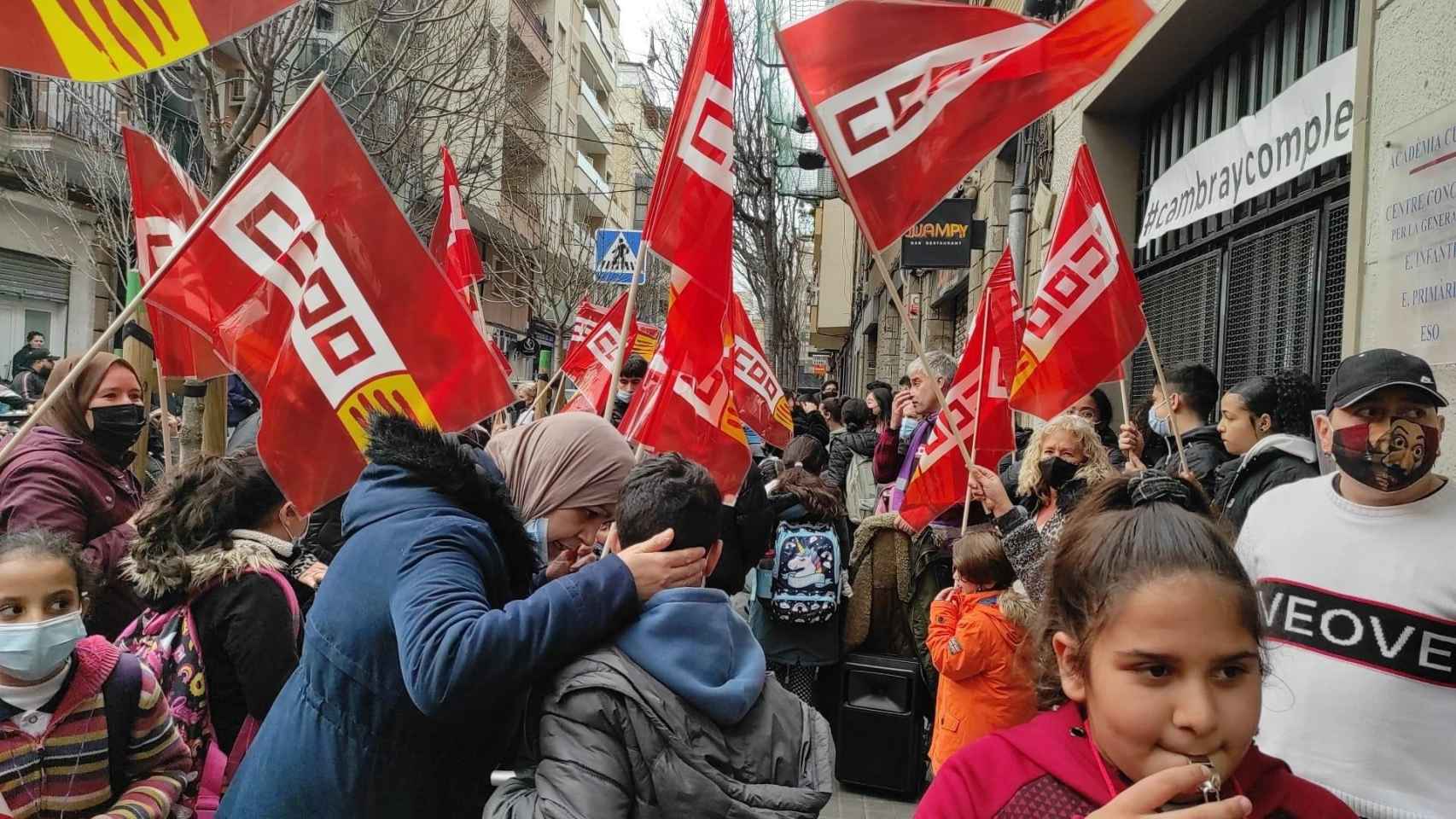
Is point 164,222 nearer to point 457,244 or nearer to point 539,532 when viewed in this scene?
point 457,244

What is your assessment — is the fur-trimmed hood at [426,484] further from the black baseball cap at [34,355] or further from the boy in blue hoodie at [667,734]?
the black baseball cap at [34,355]

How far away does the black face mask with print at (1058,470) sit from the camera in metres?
4.28

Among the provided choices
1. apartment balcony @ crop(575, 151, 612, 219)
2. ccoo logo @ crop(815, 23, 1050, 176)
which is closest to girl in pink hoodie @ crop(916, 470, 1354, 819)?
ccoo logo @ crop(815, 23, 1050, 176)

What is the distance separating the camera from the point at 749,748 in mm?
1922

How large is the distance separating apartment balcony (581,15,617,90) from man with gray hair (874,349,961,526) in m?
40.1

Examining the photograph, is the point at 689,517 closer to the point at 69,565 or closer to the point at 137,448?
the point at 69,565

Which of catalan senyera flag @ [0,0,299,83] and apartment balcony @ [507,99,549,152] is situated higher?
apartment balcony @ [507,99,549,152]

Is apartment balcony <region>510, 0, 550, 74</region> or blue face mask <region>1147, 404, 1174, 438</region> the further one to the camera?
apartment balcony <region>510, 0, 550, 74</region>

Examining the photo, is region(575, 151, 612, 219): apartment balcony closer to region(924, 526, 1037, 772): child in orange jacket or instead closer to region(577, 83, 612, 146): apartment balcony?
region(577, 83, 612, 146): apartment balcony

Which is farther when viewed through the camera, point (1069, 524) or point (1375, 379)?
point (1375, 379)

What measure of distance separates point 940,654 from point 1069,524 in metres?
2.43

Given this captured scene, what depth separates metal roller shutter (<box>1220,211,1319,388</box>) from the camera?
5.75 meters

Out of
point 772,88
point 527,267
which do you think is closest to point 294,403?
point 772,88

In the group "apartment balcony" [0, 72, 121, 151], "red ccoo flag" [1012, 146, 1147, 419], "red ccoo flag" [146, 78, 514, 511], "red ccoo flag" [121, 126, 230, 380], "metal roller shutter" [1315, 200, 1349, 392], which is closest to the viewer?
"red ccoo flag" [146, 78, 514, 511]
